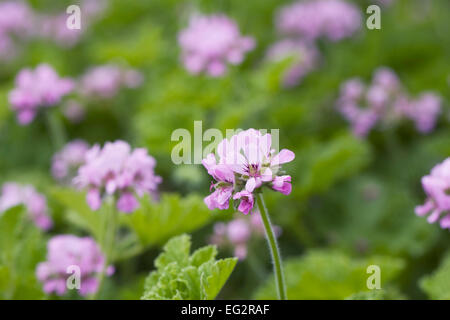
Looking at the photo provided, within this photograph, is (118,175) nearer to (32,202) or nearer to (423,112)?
(32,202)

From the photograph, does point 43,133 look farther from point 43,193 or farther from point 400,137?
point 400,137

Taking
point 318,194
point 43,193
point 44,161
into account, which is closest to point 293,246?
point 318,194

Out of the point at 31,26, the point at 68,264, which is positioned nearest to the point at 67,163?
the point at 68,264

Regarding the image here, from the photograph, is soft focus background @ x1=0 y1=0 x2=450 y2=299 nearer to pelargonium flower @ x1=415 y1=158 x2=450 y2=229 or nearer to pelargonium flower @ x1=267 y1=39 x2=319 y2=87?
pelargonium flower @ x1=267 y1=39 x2=319 y2=87

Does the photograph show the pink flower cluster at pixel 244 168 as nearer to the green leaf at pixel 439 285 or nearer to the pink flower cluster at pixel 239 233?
the green leaf at pixel 439 285

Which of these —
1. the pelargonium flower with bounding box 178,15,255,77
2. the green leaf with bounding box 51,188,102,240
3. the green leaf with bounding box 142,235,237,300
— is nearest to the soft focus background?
the green leaf with bounding box 51,188,102,240
